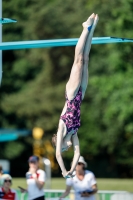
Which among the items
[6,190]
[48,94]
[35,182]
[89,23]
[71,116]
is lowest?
[6,190]

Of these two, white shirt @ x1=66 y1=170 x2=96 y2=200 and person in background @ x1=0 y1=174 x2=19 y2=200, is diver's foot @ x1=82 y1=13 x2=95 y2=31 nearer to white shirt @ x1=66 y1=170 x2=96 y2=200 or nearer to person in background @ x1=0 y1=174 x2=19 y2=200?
white shirt @ x1=66 y1=170 x2=96 y2=200

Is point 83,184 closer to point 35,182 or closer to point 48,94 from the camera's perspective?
point 35,182

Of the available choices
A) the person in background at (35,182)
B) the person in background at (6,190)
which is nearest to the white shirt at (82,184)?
the person in background at (35,182)

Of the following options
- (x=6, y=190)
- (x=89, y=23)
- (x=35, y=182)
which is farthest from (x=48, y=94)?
(x=89, y=23)

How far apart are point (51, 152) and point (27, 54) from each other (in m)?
6.19

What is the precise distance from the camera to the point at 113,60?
102ft

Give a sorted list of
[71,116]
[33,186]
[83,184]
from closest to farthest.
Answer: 1. [71,116]
2. [83,184]
3. [33,186]

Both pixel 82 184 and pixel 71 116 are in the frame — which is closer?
pixel 71 116

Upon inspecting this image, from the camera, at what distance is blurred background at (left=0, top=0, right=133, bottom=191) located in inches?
1654

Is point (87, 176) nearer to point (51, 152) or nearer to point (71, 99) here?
point (71, 99)

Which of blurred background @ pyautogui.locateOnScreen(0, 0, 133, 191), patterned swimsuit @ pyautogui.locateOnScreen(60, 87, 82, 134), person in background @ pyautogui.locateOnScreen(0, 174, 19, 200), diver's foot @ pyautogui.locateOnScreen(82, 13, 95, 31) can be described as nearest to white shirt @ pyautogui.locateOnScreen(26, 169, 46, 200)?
person in background @ pyautogui.locateOnScreen(0, 174, 19, 200)

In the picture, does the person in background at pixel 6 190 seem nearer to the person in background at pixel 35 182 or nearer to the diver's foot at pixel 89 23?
the person in background at pixel 35 182

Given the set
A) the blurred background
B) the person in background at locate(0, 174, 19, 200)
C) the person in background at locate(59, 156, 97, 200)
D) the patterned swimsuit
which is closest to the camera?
the patterned swimsuit

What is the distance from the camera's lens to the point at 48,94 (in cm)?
4488
